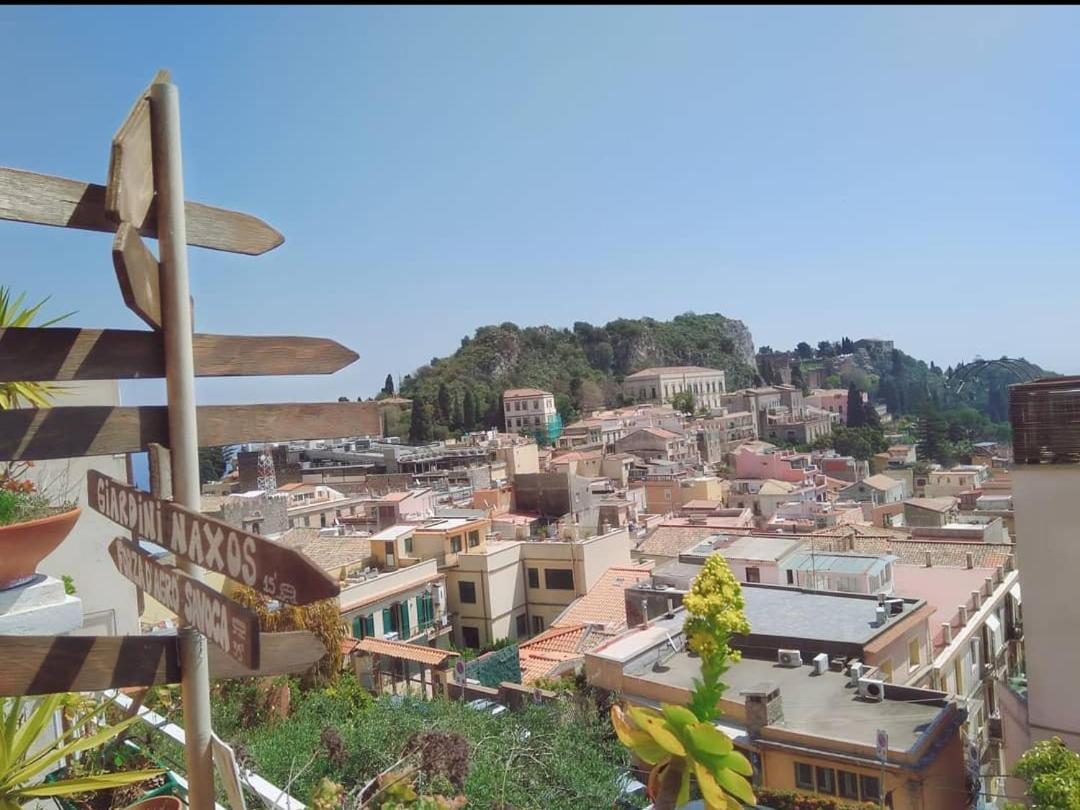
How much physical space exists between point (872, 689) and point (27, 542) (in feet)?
26.0

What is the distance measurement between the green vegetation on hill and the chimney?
56183mm

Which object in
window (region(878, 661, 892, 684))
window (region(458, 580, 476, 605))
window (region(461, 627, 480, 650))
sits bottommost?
window (region(461, 627, 480, 650))

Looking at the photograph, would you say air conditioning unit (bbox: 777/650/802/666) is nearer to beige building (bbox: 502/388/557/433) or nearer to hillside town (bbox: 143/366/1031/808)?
hillside town (bbox: 143/366/1031/808)

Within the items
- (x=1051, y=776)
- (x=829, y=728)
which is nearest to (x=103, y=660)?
(x=1051, y=776)

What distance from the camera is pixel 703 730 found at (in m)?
2.28

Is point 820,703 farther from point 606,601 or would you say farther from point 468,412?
point 468,412

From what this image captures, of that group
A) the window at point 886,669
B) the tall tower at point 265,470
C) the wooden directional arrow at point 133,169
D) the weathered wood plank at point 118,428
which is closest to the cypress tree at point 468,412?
the tall tower at point 265,470

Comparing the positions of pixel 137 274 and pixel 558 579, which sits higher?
pixel 137 274

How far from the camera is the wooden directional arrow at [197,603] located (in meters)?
1.46

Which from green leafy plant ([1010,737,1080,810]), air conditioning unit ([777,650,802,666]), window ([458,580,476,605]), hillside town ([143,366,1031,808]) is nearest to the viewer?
green leafy plant ([1010,737,1080,810])

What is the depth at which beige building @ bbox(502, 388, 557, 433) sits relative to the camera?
67938mm

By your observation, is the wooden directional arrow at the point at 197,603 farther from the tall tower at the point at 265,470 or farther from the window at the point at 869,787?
the tall tower at the point at 265,470

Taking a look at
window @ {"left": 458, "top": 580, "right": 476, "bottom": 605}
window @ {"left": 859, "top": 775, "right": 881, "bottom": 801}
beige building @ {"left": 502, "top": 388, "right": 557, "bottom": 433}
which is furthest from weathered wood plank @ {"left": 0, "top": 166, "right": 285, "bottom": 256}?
beige building @ {"left": 502, "top": 388, "right": 557, "bottom": 433}

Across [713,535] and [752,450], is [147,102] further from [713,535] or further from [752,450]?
[752,450]
